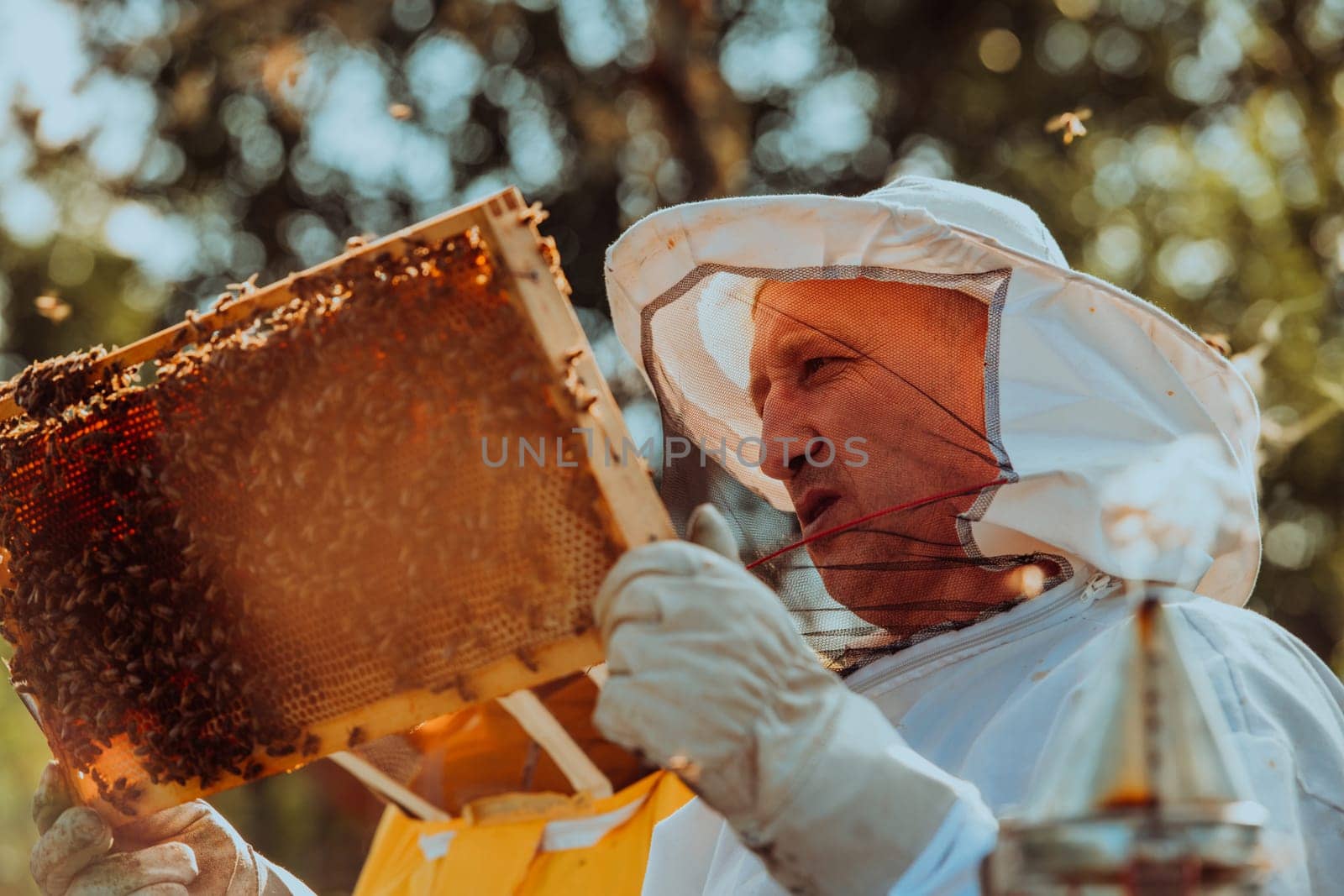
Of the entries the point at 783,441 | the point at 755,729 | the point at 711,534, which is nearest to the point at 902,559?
the point at 783,441

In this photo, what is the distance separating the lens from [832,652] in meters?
2.71

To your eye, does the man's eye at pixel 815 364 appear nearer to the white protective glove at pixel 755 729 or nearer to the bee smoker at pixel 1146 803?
the white protective glove at pixel 755 729

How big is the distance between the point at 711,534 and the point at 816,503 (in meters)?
0.89

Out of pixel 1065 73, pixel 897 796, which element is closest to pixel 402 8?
pixel 1065 73

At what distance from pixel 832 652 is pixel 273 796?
10.3m

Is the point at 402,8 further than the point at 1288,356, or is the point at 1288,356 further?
the point at 402,8

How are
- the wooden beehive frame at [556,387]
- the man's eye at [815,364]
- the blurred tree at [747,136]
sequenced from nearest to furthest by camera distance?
the wooden beehive frame at [556,387]
the man's eye at [815,364]
the blurred tree at [747,136]

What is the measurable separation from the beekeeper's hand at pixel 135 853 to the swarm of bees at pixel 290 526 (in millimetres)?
169

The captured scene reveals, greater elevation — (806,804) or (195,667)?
(195,667)

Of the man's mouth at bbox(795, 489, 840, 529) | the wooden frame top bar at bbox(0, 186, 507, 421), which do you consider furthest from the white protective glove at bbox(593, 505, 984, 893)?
the man's mouth at bbox(795, 489, 840, 529)

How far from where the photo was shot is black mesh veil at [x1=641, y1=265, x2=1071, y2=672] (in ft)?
8.45

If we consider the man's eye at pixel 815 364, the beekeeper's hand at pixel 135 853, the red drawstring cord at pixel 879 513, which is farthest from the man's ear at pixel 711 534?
the beekeeper's hand at pixel 135 853

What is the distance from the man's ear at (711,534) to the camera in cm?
193

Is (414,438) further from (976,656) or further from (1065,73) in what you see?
(1065,73)
